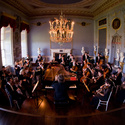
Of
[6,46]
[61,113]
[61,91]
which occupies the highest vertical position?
[6,46]

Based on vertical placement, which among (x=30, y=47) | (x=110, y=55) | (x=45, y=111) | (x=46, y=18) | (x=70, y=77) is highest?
(x=46, y=18)

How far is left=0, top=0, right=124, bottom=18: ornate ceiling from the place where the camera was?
895 centimetres

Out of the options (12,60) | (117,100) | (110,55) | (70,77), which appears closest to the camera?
(117,100)

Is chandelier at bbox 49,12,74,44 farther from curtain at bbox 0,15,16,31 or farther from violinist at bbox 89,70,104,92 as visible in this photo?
curtain at bbox 0,15,16,31

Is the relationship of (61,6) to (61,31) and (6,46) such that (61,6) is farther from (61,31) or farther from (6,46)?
(61,31)

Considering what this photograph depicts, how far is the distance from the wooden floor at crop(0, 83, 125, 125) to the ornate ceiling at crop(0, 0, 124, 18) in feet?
19.3

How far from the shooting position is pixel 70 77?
5473 millimetres

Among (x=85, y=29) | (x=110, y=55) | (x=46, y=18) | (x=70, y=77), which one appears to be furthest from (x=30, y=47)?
(x=70, y=77)

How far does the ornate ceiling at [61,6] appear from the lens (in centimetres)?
895

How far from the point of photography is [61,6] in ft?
34.9

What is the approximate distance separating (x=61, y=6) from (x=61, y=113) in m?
8.77

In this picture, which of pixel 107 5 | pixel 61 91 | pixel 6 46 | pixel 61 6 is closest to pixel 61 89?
pixel 61 91

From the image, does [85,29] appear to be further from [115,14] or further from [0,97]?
[0,97]

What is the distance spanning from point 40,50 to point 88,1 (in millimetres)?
5616
